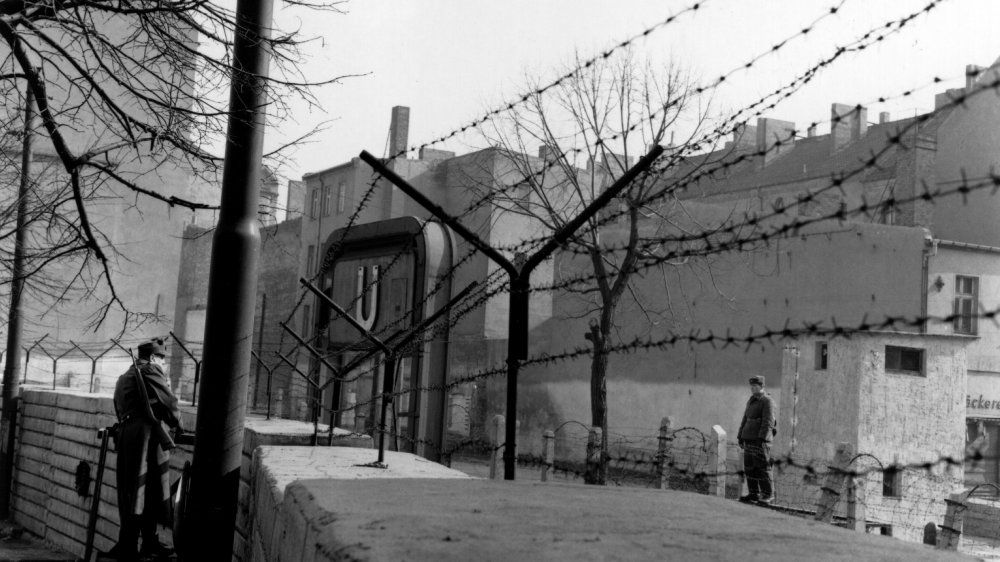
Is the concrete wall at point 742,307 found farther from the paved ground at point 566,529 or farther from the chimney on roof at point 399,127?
the paved ground at point 566,529

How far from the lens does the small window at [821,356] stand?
25016mm

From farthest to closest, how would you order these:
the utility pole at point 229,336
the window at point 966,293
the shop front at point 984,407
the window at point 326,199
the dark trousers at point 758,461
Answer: the window at point 326,199 → the shop front at point 984,407 → the window at point 966,293 → the dark trousers at point 758,461 → the utility pole at point 229,336

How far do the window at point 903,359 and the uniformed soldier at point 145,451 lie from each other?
17929 mm

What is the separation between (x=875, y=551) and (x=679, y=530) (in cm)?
47

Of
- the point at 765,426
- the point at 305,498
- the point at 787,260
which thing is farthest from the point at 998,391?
the point at 305,498

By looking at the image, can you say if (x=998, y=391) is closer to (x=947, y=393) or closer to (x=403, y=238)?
(x=947, y=393)

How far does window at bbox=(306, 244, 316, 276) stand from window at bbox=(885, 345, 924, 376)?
2723 cm

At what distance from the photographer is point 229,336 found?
5.64 meters

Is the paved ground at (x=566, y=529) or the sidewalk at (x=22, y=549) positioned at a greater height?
the paved ground at (x=566, y=529)

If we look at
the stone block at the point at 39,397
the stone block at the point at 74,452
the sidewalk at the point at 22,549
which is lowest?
the sidewalk at the point at 22,549

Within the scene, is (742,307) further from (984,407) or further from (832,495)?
(832,495)

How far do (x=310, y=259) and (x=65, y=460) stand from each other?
35.8 metres

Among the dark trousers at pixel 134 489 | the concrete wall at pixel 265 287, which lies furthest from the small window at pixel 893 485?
the concrete wall at pixel 265 287

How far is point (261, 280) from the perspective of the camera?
56.6 m
